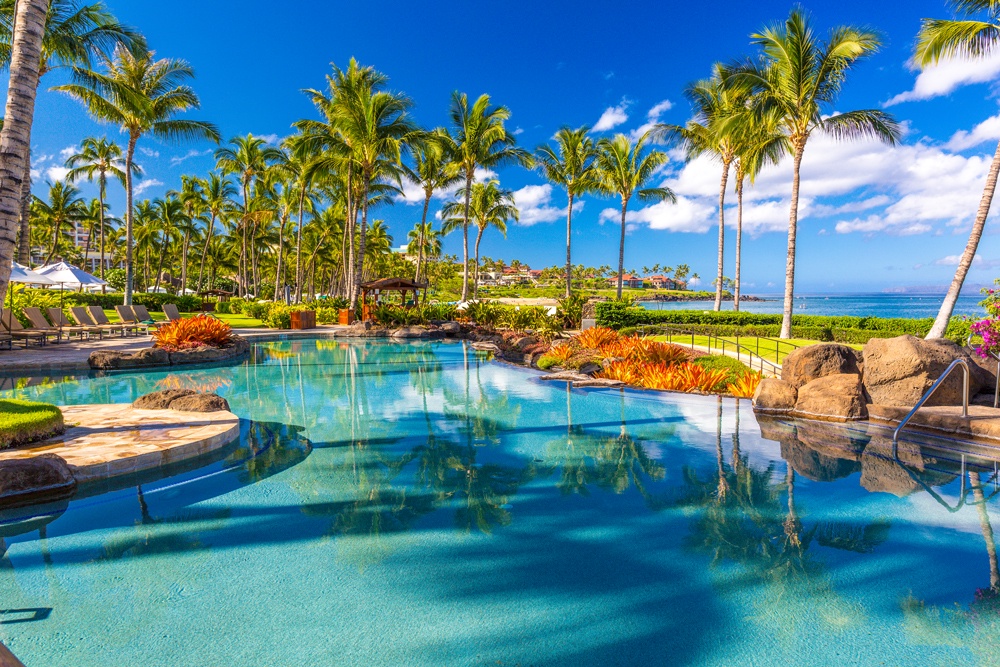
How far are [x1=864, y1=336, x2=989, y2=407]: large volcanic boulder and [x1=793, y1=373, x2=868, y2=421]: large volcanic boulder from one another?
278mm

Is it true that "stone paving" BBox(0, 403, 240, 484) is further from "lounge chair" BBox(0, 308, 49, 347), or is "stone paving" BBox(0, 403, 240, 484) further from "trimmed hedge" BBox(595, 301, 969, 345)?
"trimmed hedge" BBox(595, 301, 969, 345)

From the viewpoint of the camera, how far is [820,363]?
30.3 feet

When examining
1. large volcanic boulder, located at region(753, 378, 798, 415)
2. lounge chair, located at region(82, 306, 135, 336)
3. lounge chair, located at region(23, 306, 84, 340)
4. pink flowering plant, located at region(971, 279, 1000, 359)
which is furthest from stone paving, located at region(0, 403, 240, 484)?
lounge chair, located at region(82, 306, 135, 336)

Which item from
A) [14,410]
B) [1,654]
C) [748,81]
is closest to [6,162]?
[14,410]

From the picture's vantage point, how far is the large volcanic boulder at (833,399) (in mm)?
8273

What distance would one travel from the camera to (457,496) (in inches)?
214

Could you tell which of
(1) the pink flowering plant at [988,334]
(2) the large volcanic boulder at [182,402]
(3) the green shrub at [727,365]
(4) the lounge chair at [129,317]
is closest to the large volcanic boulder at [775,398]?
(3) the green shrub at [727,365]

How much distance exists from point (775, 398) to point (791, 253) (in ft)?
43.7

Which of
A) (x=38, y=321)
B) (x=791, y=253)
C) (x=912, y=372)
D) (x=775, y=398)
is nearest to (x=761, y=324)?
(x=791, y=253)

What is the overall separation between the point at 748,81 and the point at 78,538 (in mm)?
22033

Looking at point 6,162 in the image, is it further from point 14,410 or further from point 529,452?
point 529,452

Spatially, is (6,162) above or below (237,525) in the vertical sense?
above

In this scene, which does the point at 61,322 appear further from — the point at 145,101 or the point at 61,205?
the point at 61,205

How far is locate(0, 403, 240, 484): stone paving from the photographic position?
5586mm
